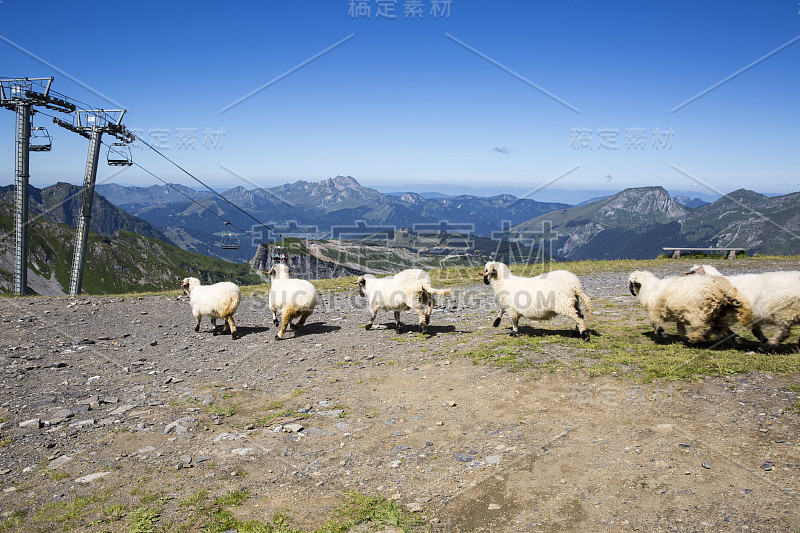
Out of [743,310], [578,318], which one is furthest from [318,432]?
[743,310]

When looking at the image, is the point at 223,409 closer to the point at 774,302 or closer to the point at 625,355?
the point at 625,355

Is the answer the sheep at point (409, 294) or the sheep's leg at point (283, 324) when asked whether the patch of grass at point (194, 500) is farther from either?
the sheep's leg at point (283, 324)

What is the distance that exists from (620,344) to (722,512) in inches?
299

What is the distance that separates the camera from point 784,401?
823cm

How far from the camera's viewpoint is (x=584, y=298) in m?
13.3

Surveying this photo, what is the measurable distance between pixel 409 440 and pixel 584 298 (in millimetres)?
7884

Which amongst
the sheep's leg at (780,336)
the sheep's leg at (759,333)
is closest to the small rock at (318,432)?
the sheep's leg at (780,336)

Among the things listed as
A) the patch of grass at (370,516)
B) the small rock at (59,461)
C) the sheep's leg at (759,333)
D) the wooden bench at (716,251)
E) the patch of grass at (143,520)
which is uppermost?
the wooden bench at (716,251)

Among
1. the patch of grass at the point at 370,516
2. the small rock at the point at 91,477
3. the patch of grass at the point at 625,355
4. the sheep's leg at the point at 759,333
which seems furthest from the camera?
the sheep's leg at the point at 759,333

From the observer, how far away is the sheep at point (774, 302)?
10.9 metres

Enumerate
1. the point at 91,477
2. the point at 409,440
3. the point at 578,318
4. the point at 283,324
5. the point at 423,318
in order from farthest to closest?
the point at 283,324
the point at 423,318
the point at 578,318
the point at 409,440
the point at 91,477

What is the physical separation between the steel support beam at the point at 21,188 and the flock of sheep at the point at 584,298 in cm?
2133

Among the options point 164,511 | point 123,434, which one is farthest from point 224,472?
point 123,434

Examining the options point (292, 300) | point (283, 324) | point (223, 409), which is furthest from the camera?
point (283, 324)
